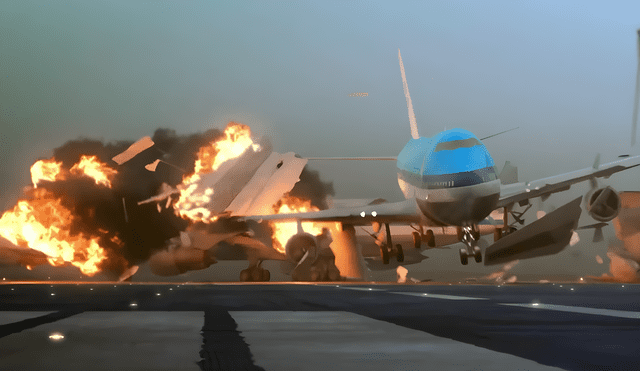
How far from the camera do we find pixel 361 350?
22.0 feet

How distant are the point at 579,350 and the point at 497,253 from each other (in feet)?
322

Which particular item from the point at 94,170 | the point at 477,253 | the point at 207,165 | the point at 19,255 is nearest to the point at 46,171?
the point at 94,170

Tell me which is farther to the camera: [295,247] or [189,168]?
[189,168]

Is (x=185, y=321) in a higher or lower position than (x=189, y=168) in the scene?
lower

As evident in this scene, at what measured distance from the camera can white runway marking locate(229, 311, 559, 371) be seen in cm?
554

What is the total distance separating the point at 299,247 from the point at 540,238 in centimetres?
6150

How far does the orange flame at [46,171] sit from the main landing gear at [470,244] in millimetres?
48149

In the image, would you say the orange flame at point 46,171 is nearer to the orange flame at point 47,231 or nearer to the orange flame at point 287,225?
the orange flame at point 47,231

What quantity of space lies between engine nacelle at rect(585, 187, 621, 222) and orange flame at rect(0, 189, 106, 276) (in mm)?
49477

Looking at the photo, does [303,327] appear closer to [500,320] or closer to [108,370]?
[500,320]

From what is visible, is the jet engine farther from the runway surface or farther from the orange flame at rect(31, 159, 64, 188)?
the runway surface

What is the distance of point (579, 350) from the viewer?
6.70 meters

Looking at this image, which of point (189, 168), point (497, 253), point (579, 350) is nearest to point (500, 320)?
point (579, 350)

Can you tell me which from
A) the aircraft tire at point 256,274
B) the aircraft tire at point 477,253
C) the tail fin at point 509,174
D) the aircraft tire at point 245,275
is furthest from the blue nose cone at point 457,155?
the aircraft tire at point 256,274
